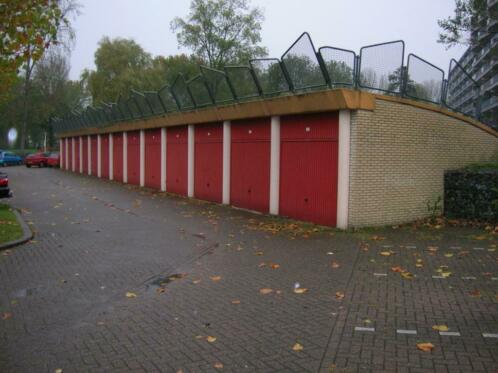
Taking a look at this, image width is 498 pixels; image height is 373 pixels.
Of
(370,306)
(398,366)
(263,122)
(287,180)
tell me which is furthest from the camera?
(263,122)

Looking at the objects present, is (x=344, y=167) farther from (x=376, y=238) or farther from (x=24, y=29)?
(x=24, y=29)

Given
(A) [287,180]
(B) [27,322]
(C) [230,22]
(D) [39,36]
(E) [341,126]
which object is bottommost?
(B) [27,322]

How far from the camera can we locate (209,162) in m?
17.8

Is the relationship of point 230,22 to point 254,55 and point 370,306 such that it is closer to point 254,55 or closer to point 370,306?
point 254,55

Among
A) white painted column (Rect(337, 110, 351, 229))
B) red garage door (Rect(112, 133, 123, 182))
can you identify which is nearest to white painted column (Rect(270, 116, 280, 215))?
white painted column (Rect(337, 110, 351, 229))

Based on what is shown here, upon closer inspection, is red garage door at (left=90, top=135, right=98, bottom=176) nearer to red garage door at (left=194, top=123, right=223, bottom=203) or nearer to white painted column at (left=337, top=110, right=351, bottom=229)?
red garage door at (left=194, top=123, right=223, bottom=203)

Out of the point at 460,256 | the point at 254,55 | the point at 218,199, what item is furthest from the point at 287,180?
the point at 254,55

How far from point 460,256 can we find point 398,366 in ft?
16.5

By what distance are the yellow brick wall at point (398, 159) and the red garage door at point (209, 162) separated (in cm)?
637

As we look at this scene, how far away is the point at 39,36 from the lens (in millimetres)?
10781

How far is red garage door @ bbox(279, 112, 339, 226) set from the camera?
474 inches

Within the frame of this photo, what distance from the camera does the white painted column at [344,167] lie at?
11477 millimetres

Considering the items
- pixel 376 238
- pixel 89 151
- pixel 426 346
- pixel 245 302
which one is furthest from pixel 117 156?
pixel 426 346

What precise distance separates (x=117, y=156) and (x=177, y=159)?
30.2 feet
